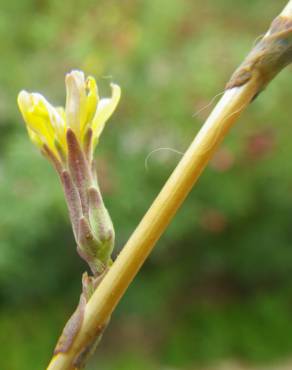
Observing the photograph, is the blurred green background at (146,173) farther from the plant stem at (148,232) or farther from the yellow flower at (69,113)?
the plant stem at (148,232)

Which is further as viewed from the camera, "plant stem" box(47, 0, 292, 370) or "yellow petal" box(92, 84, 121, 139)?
"yellow petal" box(92, 84, 121, 139)

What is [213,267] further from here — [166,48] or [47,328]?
[166,48]

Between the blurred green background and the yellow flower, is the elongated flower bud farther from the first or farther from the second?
the blurred green background

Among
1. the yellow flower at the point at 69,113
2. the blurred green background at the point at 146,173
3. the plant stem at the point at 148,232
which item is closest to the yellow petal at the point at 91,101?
the yellow flower at the point at 69,113

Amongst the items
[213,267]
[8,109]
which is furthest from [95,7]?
[213,267]

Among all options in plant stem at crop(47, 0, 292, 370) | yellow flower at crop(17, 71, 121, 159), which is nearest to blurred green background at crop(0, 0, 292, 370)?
yellow flower at crop(17, 71, 121, 159)

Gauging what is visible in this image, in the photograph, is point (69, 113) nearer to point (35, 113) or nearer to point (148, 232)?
point (35, 113)
